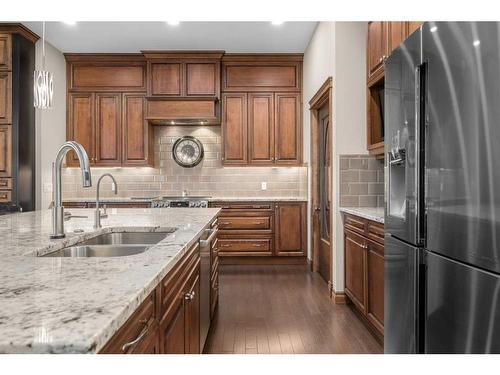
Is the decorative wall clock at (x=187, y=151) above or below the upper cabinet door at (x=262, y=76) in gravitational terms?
below

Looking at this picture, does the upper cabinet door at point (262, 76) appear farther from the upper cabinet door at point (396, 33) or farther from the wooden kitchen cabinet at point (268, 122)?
the upper cabinet door at point (396, 33)

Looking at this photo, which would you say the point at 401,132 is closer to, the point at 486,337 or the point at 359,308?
the point at 486,337

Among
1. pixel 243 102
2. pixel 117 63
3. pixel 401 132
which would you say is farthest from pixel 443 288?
pixel 117 63

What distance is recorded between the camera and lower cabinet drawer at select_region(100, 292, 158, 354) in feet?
2.58

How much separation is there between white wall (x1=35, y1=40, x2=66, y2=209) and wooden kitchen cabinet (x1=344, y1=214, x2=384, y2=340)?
3.83m

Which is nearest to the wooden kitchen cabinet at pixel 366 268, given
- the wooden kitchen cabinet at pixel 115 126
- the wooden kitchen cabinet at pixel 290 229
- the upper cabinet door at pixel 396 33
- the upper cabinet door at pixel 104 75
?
the upper cabinet door at pixel 396 33

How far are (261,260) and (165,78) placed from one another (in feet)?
9.38

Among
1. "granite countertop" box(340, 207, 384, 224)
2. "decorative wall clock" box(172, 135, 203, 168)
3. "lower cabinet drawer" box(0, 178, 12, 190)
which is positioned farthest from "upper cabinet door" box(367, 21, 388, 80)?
"lower cabinet drawer" box(0, 178, 12, 190)

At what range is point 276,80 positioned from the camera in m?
5.70

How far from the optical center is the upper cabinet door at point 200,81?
555 centimetres

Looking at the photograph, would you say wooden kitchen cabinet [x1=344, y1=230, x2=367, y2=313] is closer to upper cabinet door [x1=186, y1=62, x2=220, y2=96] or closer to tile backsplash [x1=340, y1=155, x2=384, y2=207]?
tile backsplash [x1=340, y1=155, x2=384, y2=207]

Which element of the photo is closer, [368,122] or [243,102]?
[368,122]

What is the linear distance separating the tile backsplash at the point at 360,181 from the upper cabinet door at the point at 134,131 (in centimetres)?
310

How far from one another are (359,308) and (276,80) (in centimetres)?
360
